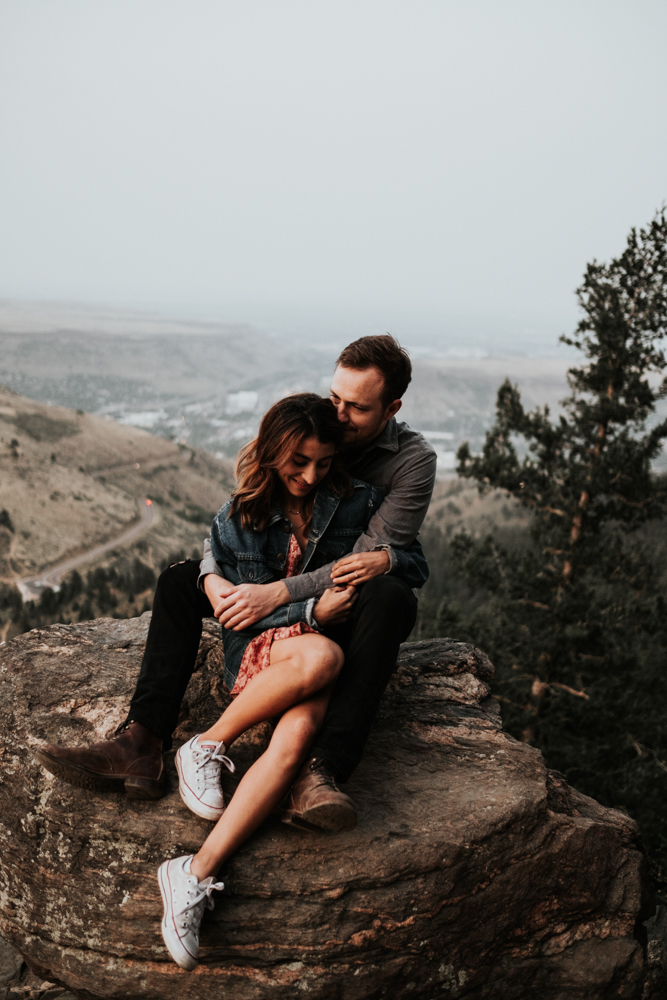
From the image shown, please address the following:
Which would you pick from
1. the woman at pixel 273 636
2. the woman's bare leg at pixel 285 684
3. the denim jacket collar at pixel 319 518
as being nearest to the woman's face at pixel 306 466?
the woman at pixel 273 636

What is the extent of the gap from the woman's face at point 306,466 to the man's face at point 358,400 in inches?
10.4

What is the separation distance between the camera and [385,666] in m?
3.55

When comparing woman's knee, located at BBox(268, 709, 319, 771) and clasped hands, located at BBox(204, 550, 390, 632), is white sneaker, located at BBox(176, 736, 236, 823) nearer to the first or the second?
woman's knee, located at BBox(268, 709, 319, 771)

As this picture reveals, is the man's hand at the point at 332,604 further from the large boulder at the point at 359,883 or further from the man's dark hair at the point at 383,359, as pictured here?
the man's dark hair at the point at 383,359

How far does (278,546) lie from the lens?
4.02m

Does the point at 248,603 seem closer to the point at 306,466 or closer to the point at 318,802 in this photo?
the point at 306,466

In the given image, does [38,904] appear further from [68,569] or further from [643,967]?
[68,569]

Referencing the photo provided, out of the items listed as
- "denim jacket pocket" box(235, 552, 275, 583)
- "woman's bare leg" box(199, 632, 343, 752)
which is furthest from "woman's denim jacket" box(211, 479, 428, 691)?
"woman's bare leg" box(199, 632, 343, 752)

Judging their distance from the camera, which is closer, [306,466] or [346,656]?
[346,656]

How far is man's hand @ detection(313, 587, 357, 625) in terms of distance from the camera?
3.72m

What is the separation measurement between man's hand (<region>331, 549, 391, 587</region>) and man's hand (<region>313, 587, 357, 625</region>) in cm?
6

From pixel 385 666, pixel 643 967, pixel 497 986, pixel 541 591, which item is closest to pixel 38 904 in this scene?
pixel 385 666

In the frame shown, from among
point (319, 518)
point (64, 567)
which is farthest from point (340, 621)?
point (64, 567)

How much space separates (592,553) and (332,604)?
391 inches
